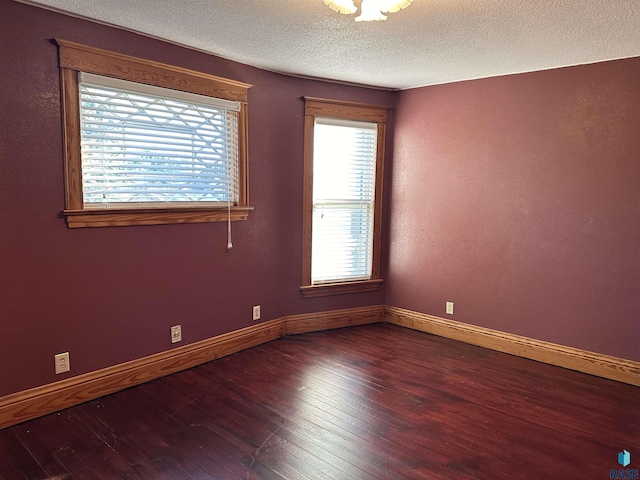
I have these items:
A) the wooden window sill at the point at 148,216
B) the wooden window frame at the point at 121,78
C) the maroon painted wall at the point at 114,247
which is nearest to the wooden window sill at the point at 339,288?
the maroon painted wall at the point at 114,247

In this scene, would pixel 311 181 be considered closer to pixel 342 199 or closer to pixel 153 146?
pixel 342 199

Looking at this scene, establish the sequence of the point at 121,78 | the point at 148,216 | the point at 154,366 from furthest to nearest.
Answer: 1. the point at 154,366
2. the point at 148,216
3. the point at 121,78

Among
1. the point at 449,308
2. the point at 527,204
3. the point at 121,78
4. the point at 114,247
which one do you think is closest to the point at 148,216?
the point at 114,247

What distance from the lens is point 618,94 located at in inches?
123

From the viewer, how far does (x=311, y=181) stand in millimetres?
4039

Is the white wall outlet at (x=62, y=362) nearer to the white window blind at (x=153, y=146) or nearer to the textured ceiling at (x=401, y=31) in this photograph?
the white window blind at (x=153, y=146)

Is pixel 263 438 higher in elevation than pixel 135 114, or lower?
lower

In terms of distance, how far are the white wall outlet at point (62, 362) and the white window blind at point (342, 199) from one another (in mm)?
2154

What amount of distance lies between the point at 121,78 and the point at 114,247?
110 centimetres

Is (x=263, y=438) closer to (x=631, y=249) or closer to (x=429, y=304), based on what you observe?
(x=429, y=304)

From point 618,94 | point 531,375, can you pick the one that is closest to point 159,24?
point 618,94

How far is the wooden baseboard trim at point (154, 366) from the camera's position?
2529 millimetres

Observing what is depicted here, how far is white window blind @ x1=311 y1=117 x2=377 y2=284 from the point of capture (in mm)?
4098

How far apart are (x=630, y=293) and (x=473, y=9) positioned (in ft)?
7.73
